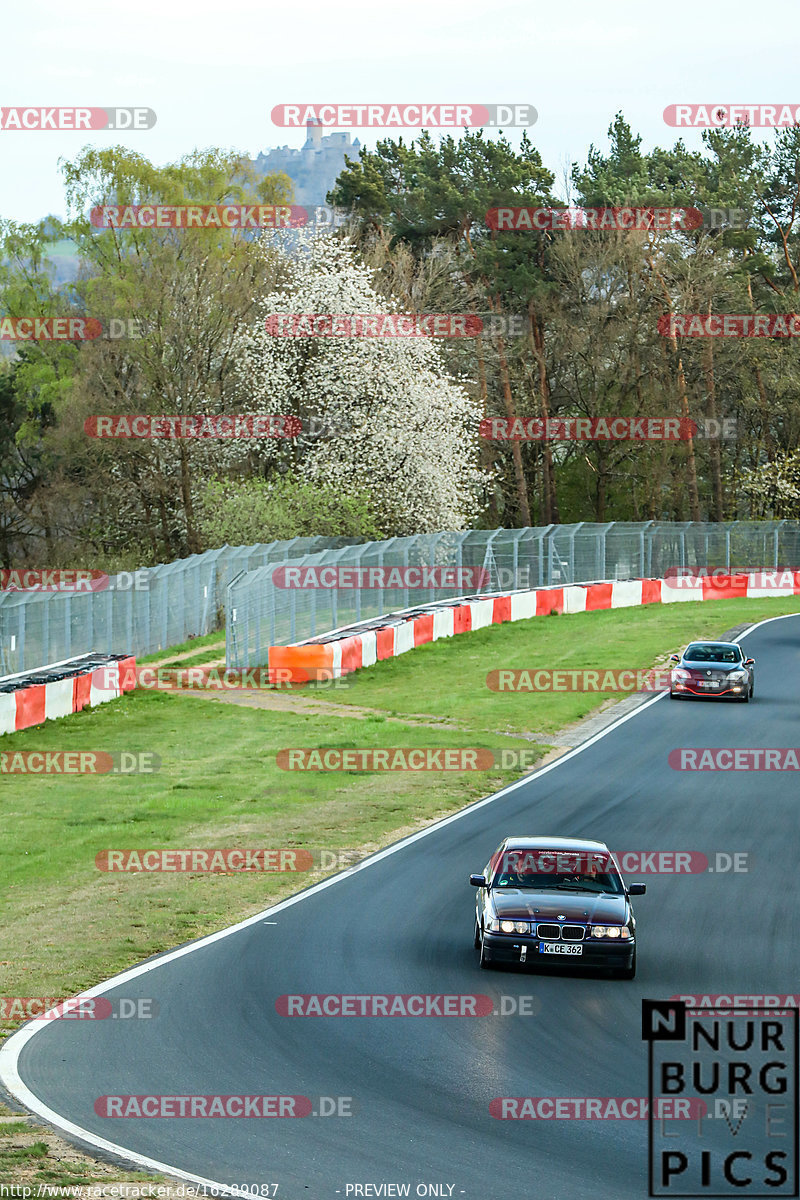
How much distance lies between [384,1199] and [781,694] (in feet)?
89.6

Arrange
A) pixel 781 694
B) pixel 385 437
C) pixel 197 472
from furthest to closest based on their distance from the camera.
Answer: pixel 197 472
pixel 385 437
pixel 781 694

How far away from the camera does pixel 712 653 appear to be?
33.8m

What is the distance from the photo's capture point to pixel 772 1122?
998cm

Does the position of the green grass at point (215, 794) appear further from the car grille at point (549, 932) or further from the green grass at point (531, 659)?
the car grille at point (549, 932)

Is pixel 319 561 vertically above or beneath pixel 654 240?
beneath

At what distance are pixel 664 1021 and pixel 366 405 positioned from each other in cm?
4497

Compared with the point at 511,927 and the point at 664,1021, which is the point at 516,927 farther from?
the point at 664,1021

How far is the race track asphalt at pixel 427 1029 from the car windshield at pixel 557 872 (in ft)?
2.64

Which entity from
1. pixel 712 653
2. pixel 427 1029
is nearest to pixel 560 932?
pixel 427 1029

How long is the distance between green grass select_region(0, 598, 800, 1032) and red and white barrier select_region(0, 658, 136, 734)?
12.7 inches

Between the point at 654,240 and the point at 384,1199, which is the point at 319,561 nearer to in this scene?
the point at 384,1199

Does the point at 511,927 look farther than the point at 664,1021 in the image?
Yes

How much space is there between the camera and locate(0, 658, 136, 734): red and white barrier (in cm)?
2794

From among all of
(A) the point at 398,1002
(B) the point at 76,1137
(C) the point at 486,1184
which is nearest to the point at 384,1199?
(C) the point at 486,1184
